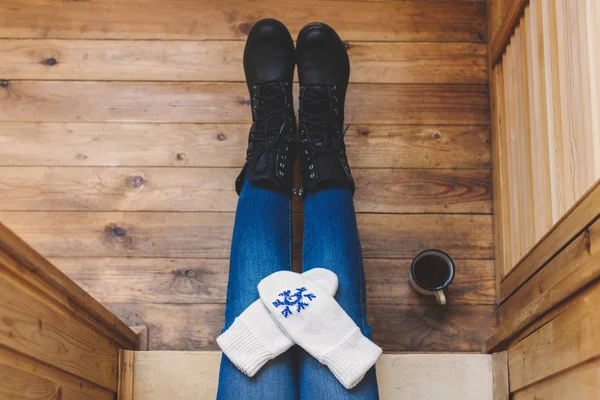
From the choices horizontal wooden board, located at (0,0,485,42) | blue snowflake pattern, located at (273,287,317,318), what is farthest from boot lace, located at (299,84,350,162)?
blue snowflake pattern, located at (273,287,317,318)

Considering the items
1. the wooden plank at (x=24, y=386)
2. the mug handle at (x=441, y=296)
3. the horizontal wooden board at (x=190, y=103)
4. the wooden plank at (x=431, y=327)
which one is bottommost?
the wooden plank at (x=24, y=386)

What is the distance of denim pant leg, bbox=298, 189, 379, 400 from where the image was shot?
3.48 feet

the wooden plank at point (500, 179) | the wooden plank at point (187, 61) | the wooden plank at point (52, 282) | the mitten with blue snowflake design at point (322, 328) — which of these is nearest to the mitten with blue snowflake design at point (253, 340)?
the mitten with blue snowflake design at point (322, 328)

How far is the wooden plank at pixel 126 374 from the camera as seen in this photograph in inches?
50.4

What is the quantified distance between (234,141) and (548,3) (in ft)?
2.55

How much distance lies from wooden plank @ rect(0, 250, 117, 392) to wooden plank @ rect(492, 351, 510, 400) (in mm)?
792

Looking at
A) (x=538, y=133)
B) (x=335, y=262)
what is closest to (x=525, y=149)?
(x=538, y=133)

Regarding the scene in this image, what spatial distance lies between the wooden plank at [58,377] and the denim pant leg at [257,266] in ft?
0.80

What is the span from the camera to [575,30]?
1.05 m

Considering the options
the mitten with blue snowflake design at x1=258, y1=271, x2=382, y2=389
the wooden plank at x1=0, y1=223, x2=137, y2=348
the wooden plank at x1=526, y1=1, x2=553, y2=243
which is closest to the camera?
the wooden plank at x1=0, y1=223, x2=137, y2=348

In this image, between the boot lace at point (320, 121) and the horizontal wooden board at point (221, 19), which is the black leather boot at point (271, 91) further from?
the horizontal wooden board at point (221, 19)

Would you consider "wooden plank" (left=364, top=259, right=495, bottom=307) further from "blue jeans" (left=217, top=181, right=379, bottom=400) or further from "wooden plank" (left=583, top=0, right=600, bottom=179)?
"wooden plank" (left=583, top=0, right=600, bottom=179)

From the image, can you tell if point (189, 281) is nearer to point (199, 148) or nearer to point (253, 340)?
point (199, 148)

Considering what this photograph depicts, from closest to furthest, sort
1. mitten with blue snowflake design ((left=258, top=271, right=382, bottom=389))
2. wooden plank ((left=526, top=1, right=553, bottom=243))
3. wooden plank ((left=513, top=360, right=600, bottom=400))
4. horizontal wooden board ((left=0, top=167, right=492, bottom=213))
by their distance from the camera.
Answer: wooden plank ((left=513, top=360, right=600, bottom=400))
mitten with blue snowflake design ((left=258, top=271, right=382, bottom=389))
wooden plank ((left=526, top=1, right=553, bottom=243))
horizontal wooden board ((left=0, top=167, right=492, bottom=213))
